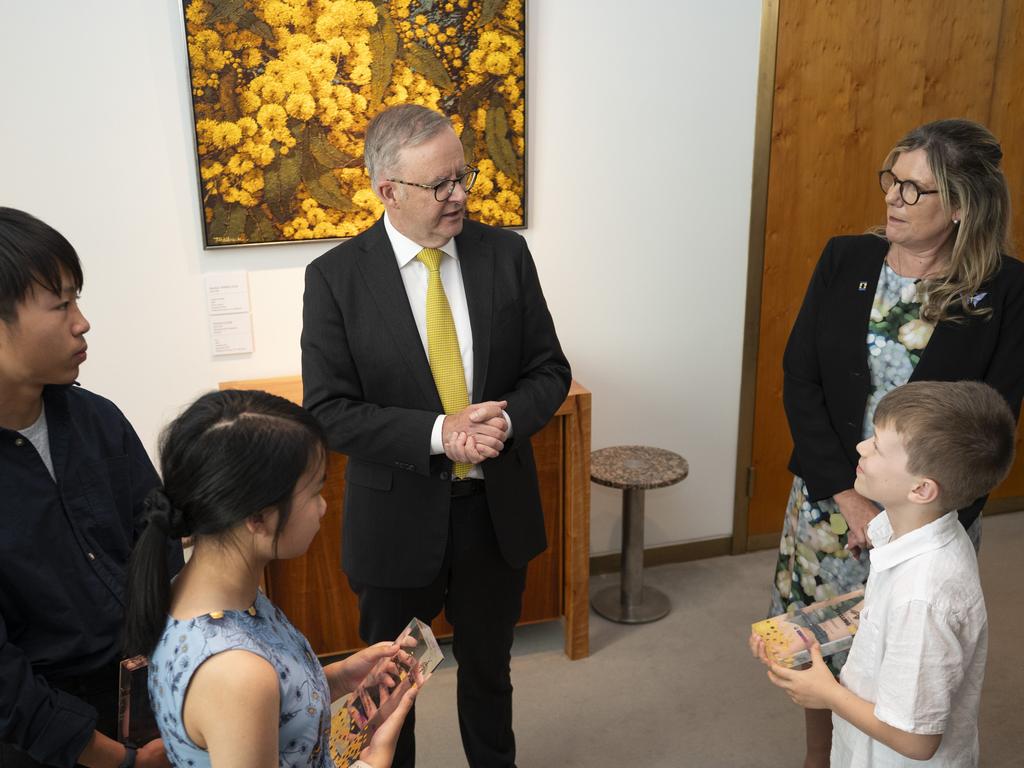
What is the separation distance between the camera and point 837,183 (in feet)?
12.0

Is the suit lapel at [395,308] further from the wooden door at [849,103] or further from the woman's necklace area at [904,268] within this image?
the wooden door at [849,103]

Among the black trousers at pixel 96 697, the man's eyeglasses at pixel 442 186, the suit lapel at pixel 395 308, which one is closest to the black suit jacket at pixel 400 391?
the suit lapel at pixel 395 308

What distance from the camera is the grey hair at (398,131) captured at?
205 centimetres

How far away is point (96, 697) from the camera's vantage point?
1.58m

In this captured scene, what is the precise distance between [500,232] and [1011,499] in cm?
332

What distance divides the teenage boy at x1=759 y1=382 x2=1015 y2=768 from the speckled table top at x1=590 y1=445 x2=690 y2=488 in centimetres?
155

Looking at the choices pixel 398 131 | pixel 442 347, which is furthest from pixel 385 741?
pixel 398 131

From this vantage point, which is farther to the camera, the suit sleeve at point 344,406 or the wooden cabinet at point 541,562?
the wooden cabinet at point 541,562

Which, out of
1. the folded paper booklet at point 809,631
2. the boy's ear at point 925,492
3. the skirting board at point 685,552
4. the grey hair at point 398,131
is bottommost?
the skirting board at point 685,552

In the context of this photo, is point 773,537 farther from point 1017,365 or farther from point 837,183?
point 1017,365

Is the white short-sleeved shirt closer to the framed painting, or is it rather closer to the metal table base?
the metal table base

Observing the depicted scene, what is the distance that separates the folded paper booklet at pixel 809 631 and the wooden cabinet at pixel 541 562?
131cm

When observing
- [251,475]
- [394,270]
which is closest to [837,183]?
[394,270]

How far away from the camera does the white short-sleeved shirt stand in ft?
5.16
